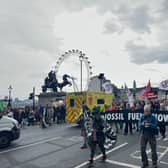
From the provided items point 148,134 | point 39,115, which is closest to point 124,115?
point 148,134

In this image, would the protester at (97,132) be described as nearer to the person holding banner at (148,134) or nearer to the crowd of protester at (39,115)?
the person holding banner at (148,134)

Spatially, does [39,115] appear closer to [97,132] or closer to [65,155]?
[65,155]

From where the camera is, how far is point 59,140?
12555 mm

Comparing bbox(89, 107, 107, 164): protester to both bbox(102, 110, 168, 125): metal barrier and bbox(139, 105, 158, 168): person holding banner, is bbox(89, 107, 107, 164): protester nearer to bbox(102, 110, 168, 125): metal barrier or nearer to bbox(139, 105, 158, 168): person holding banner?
bbox(139, 105, 158, 168): person holding banner

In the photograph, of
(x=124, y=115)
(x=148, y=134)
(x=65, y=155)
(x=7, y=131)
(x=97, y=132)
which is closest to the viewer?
(x=148, y=134)

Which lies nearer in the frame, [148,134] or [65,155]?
[148,134]

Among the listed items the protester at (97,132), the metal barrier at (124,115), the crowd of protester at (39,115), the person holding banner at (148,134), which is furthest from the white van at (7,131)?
the crowd of protester at (39,115)

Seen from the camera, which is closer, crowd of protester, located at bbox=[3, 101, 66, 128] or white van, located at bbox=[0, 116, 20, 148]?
white van, located at bbox=[0, 116, 20, 148]

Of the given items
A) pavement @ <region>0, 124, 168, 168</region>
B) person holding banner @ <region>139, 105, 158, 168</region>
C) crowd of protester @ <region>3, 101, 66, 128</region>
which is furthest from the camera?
crowd of protester @ <region>3, 101, 66, 128</region>

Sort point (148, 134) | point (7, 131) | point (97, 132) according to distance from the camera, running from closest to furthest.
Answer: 1. point (148, 134)
2. point (97, 132)
3. point (7, 131)

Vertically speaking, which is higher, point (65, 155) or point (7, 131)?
point (7, 131)

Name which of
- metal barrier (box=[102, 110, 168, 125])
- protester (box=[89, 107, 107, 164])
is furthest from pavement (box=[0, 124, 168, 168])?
metal barrier (box=[102, 110, 168, 125])

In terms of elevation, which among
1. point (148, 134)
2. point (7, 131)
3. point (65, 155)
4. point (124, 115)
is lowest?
point (65, 155)

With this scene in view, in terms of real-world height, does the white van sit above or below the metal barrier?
below
